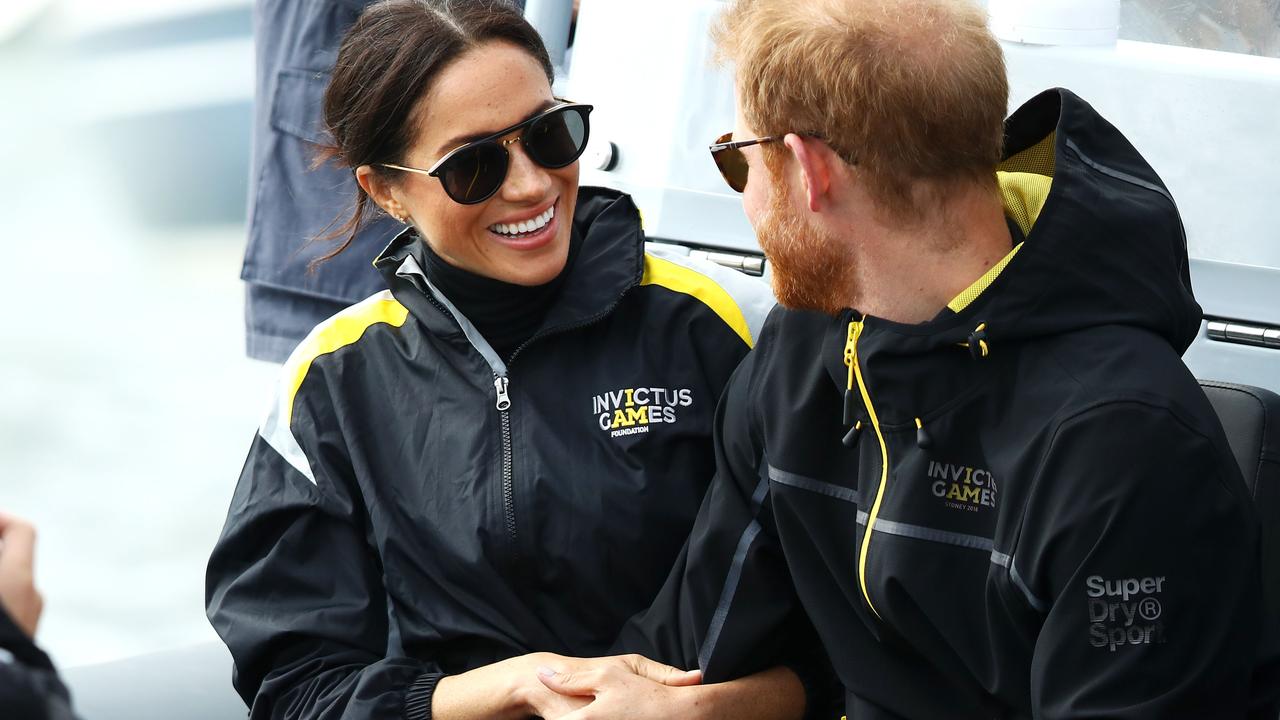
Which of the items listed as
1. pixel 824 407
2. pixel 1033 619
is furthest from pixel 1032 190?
→ pixel 1033 619

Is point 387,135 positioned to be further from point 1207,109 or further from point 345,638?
point 1207,109

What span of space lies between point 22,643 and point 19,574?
7cm

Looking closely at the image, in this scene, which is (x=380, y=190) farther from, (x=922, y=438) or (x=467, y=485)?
(x=922, y=438)

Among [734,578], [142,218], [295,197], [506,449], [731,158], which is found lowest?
[142,218]

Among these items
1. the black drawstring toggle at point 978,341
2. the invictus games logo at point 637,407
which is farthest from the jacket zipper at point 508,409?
the black drawstring toggle at point 978,341

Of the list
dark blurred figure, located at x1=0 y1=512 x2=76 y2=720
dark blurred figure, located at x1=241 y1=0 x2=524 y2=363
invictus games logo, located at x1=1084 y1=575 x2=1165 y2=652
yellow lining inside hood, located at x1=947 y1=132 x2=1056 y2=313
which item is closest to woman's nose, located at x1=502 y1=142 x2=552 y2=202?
yellow lining inside hood, located at x1=947 y1=132 x2=1056 y2=313

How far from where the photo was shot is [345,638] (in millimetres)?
2020

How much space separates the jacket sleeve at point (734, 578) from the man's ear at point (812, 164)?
319 mm

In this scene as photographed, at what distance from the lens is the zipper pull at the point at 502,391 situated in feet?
6.73

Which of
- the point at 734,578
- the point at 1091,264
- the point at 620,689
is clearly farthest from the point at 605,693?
the point at 1091,264

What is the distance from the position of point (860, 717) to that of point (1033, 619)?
32cm

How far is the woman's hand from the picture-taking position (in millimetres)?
1884

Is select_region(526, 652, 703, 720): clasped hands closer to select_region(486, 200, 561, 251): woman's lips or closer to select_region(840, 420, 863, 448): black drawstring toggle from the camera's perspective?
select_region(840, 420, 863, 448): black drawstring toggle

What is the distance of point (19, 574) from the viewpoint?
101 centimetres
